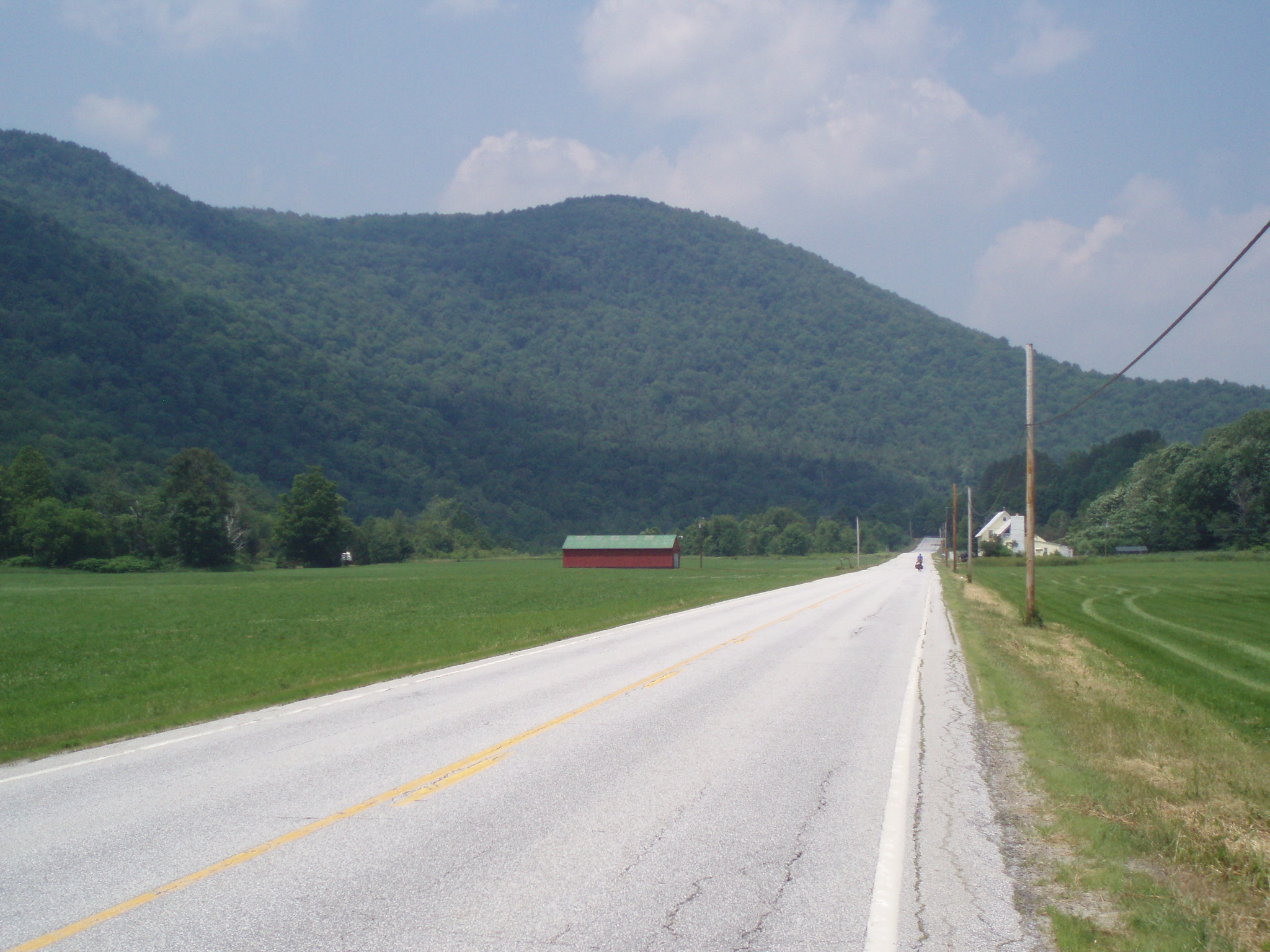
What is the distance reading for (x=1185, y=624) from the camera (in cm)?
2780

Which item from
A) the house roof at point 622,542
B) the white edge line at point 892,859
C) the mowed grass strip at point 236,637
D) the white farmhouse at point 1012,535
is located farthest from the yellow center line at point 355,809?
the white farmhouse at point 1012,535

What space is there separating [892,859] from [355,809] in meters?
4.21

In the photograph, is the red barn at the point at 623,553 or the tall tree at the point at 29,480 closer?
the tall tree at the point at 29,480

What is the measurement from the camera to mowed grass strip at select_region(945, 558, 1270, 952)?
521 cm

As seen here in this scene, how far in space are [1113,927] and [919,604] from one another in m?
31.1

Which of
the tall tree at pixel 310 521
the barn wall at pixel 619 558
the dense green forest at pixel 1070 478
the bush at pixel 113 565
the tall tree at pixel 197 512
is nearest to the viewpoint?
the bush at pixel 113 565

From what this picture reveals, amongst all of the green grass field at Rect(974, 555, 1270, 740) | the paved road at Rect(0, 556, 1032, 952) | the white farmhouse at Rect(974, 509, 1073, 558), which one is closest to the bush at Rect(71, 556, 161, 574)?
the green grass field at Rect(974, 555, 1270, 740)

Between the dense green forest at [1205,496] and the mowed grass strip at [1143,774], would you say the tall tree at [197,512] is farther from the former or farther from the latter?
the dense green forest at [1205,496]

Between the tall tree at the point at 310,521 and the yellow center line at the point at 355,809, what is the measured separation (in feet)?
340

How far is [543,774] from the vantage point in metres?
8.23

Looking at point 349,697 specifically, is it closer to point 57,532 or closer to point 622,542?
point 57,532

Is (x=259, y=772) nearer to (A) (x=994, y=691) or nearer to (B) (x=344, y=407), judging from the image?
(A) (x=994, y=691)

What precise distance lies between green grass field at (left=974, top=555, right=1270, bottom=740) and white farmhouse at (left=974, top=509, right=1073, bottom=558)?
50099 mm

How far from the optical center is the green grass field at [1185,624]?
50.3 ft
